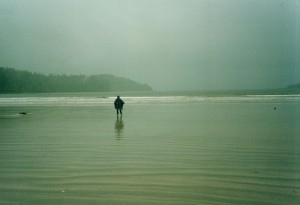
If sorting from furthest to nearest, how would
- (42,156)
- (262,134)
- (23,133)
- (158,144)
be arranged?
(23,133) < (262,134) < (158,144) < (42,156)

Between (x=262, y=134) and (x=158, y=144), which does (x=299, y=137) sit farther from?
(x=158, y=144)

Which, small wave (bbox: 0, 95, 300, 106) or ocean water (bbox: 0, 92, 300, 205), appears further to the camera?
small wave (bbox: 0, 95, 300, 106)

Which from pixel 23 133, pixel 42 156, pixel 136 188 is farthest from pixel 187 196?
pixel 23 133

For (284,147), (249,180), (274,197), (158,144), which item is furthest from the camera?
(158,144)

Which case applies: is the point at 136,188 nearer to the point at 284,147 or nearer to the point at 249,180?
the point at 249,180

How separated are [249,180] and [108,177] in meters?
2.77

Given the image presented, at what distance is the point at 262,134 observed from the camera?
13828mm

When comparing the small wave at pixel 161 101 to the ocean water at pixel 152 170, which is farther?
the small wave at pixel 161 101

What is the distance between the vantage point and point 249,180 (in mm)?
6852

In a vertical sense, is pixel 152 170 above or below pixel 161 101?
above

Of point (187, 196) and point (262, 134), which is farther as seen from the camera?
point (262, 134)

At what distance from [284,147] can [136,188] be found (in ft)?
20.1

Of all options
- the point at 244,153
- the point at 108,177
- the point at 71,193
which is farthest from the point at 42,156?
the point at 244,153

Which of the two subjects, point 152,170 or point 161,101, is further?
point 161,101
